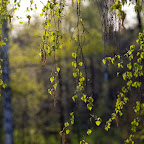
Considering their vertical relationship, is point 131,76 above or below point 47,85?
above

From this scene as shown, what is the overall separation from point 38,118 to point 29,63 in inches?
130

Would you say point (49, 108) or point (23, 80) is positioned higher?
point (23, 80)

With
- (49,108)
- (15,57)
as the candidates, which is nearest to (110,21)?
(15,57)

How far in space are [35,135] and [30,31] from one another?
5.33 meters

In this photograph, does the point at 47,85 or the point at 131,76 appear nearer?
the point at 131,76

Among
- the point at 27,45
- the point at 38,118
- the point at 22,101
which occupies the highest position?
the point at 27,45

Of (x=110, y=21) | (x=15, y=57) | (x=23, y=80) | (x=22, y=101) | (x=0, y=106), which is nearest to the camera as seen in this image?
Answer: (x=110, y=21)

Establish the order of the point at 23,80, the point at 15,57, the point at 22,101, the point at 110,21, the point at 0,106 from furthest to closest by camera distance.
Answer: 1. the point at 22,101
2. the point at 0,106
3. the point at 23,80
4. the point at 15,57
5. the point at 110,21

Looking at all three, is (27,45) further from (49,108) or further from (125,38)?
(125,38)

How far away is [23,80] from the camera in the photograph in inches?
460

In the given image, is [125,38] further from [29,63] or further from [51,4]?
[51,4]

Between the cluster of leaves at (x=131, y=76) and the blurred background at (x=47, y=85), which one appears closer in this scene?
the cluster of leaves at (x=131, y=76)

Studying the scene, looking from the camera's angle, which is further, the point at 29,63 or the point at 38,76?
the point at 38,76

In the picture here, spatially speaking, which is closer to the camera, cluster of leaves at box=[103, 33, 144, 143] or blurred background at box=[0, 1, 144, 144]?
cluster of leaves at box=[103, 33, 144, 143]
